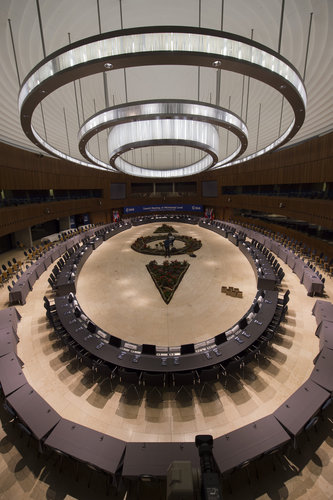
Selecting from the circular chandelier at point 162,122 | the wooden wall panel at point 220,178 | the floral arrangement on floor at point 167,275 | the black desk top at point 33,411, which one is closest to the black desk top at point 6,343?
the black desk top at point 33,411

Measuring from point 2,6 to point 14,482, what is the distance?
10173 millimetres

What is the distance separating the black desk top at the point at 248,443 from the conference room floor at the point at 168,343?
80 centimetres

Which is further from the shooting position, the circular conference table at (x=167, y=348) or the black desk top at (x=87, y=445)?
the circular conference table at (x=167, y=348)

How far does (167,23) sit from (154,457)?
34.5 ft

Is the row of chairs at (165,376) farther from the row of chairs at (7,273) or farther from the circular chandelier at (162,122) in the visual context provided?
the row of chairs at (7,273)

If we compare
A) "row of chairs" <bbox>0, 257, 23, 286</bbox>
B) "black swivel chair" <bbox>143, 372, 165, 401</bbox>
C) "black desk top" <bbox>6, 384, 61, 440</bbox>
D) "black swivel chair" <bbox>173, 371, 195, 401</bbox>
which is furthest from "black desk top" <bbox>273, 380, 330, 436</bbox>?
"row of chairs" <bbox>0, 257, 23, 286</bbox>

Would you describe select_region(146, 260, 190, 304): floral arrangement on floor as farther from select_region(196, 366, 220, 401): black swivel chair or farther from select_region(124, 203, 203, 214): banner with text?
select_region(124, 203, 203, 214): banner with text

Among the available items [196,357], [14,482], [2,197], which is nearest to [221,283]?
[196,357]

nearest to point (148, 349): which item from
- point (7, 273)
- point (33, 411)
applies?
point (33, 411)

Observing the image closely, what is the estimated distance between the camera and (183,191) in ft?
125

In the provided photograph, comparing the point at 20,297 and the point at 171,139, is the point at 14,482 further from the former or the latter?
the point at 171,139

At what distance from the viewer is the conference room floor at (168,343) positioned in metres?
5.19

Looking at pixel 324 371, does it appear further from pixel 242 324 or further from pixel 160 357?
pixel 160 357

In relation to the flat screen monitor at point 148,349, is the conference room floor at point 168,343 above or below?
below
